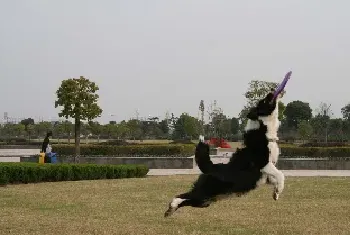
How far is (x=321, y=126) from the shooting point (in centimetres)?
5759

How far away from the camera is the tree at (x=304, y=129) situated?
50844 millimetres

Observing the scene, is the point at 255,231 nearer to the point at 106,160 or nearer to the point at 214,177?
the point at 214,177

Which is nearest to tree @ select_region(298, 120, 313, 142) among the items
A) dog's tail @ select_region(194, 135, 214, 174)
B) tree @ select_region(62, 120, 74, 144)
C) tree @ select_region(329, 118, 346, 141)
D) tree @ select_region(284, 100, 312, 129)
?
tree @ select_region(284, 100, 312, 129)

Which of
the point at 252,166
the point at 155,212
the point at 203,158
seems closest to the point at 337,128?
the point at 155,212

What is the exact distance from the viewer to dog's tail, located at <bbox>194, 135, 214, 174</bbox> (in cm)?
446

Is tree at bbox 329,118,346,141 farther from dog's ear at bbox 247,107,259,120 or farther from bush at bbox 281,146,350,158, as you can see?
dog's ear at bbox 247,107,259,120

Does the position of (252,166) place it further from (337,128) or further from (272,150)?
(337,128)

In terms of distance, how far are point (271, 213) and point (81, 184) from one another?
7.83 m

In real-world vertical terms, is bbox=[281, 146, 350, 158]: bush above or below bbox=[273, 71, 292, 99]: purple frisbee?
below

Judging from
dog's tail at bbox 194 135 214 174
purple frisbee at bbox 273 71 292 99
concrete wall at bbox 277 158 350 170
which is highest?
purple frisbee at bbox 273 71 292 99

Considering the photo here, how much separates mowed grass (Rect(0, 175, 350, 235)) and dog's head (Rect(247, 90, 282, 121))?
4.16 m

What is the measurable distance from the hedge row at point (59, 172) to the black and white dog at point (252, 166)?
48.8 ft

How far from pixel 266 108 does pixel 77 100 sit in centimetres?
2736

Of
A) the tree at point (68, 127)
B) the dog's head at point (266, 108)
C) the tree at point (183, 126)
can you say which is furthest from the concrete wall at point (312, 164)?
the tree at point (68, 127)
